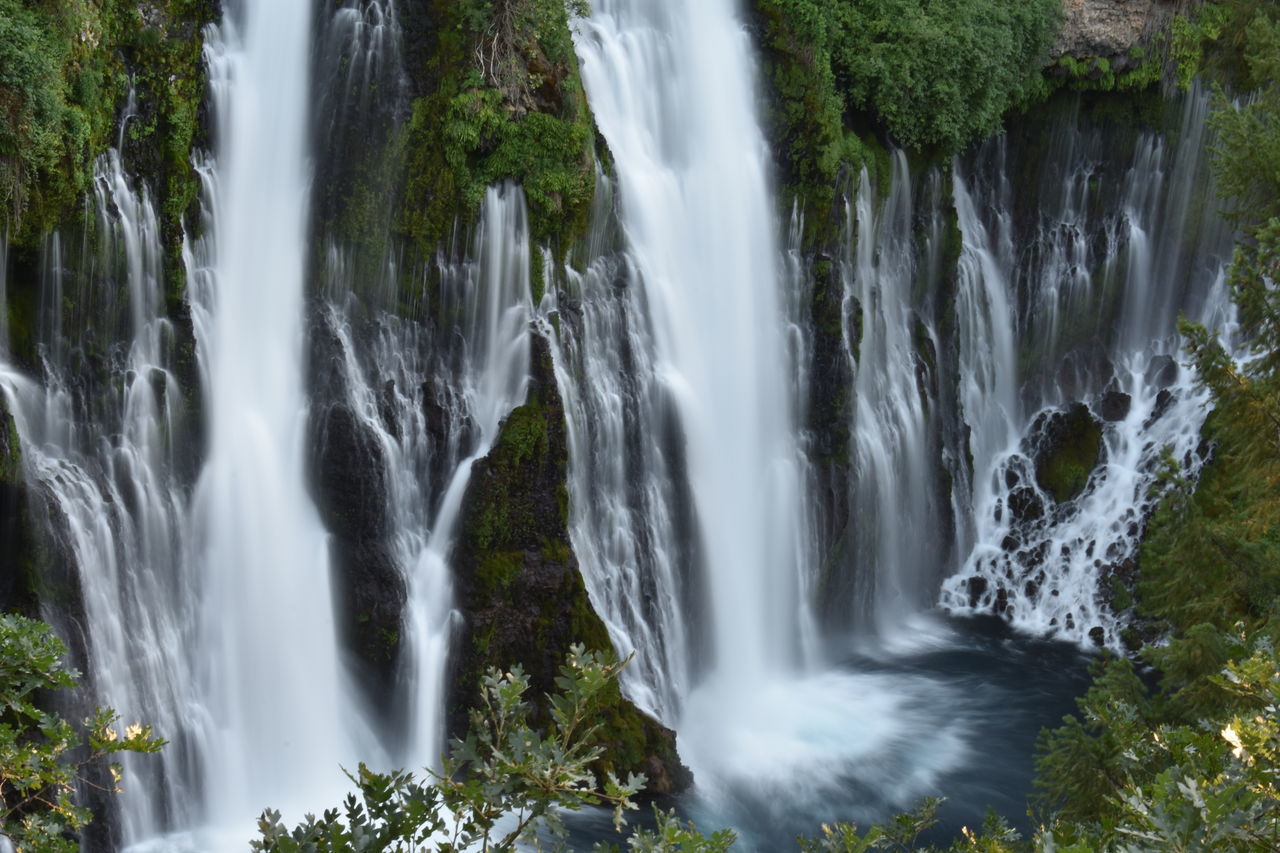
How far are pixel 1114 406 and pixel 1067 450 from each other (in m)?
1.14

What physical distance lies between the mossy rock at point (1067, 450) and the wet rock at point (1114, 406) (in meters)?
0.21

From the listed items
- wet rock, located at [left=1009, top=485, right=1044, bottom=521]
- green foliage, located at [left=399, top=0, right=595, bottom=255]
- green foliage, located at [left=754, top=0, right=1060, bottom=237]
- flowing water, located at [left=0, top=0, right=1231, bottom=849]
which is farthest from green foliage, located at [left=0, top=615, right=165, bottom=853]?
wet rock, located at [left=1009, top=485, right=1044, bottom=521]

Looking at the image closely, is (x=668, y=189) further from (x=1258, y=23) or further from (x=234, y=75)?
(x=1258, y=23)

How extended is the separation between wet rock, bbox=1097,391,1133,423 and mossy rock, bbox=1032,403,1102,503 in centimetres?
21

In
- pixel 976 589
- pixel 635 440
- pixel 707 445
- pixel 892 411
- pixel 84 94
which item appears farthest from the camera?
pixel 976 589

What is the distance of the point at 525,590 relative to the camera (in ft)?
45.4

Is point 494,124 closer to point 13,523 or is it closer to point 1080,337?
point 13,523

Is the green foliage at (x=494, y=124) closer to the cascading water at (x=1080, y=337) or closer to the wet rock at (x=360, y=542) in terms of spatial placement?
the wet rock at (x=360, y=542)

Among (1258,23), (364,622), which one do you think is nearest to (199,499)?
(364,622)

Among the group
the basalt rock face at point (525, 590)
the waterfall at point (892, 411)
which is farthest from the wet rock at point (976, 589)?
the basalt rock face at point (525, 590)

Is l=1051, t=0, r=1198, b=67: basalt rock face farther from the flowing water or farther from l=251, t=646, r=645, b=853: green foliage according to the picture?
l=251, t=646, r=645, b=853: green foliage

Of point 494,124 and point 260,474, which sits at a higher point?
point 494,124

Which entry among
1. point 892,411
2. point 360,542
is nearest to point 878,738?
point 892,411

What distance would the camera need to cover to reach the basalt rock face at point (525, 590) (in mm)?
13648
